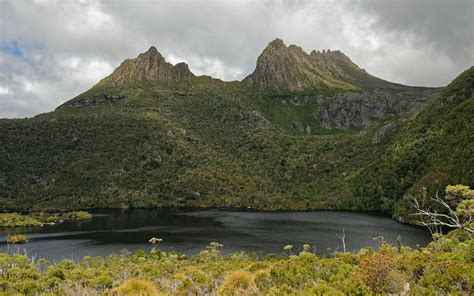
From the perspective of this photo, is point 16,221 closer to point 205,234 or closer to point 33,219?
point 33,219

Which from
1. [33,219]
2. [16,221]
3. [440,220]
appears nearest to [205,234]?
[33,219]

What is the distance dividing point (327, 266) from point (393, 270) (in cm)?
860

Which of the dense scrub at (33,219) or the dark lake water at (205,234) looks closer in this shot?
the dark lake water at (205,234)

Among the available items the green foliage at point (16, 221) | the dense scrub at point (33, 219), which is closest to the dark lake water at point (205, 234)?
the dense scrub at point (33, 219)

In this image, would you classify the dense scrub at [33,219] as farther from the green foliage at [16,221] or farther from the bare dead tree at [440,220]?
the bare dead tree at [440,220]

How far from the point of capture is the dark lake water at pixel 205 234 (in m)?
107

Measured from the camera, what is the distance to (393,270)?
2295 centimetres

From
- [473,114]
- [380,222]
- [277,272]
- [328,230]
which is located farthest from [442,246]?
[473,114]

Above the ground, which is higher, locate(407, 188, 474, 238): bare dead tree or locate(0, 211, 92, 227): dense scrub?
locate(407, 188, 474, 238): bare dead tree

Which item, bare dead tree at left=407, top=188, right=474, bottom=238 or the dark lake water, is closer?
bare dead tree at left=407, top=188, right=474, bottom=238

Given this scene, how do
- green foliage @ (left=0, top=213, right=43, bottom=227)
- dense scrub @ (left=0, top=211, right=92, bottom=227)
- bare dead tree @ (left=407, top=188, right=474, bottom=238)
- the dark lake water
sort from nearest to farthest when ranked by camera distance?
bare dead tree @ (left=407, top=188, right=474, bottom=238), the dark lake water, green foliage @ (left=0, top=213, right=43, bottom=227), dense scrub @ (left=0, top=211, right=92, bottom=227)

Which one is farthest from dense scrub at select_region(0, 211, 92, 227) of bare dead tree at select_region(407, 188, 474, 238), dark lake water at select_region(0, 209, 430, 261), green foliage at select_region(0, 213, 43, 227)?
bare dead tree at select_region(407, 188, 474, 238)

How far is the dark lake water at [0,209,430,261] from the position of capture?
10749 cm

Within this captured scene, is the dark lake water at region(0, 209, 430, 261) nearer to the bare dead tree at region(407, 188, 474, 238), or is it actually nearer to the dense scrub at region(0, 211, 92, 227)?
the dense scrub at region(0, 211, 92, 227)
